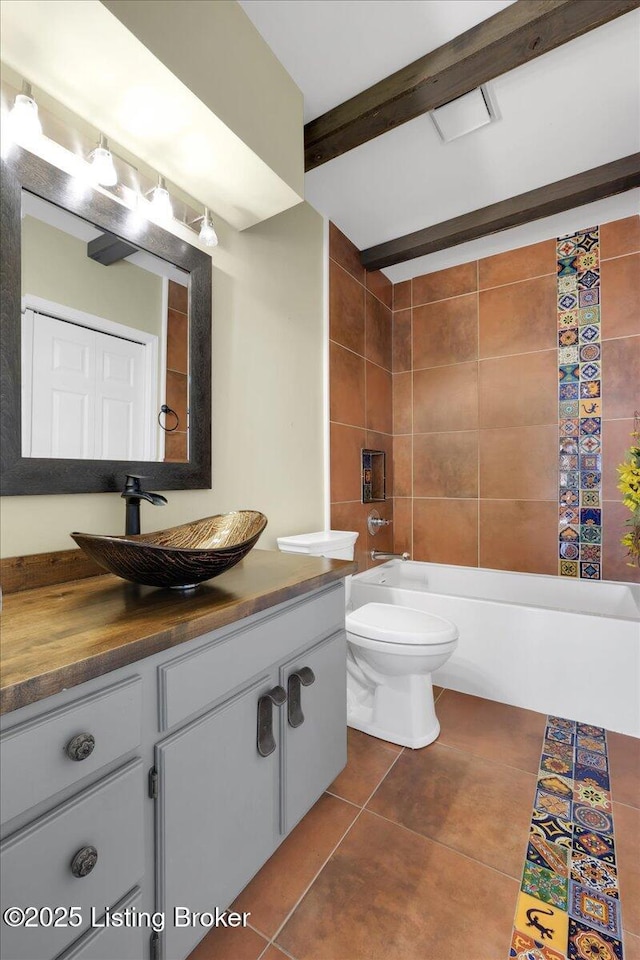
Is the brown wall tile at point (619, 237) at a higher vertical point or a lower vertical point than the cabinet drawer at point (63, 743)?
higher

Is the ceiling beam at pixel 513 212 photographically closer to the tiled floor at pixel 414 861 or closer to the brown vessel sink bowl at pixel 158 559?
the brown vessel sink bowl at pixel 158 559

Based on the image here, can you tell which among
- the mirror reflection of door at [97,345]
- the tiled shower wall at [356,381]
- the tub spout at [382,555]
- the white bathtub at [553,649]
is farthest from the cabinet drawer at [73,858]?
the tub spout at [382,555]

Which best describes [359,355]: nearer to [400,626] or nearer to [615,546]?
[400,626]

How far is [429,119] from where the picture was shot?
1.84 m

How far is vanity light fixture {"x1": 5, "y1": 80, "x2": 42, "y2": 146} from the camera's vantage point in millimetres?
1060

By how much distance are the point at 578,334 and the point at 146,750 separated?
9.84 feet

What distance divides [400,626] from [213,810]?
99 cm

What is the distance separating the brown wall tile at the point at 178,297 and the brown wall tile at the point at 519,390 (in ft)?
6.93

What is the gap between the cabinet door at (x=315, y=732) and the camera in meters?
1.20

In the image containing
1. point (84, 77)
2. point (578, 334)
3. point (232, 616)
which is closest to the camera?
point (232, 616)

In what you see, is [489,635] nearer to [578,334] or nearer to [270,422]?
[270,422]

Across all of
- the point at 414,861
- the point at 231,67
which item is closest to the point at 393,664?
the point at 414,861

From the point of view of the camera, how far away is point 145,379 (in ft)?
4.66

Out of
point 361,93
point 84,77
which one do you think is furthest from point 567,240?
point 84,77
